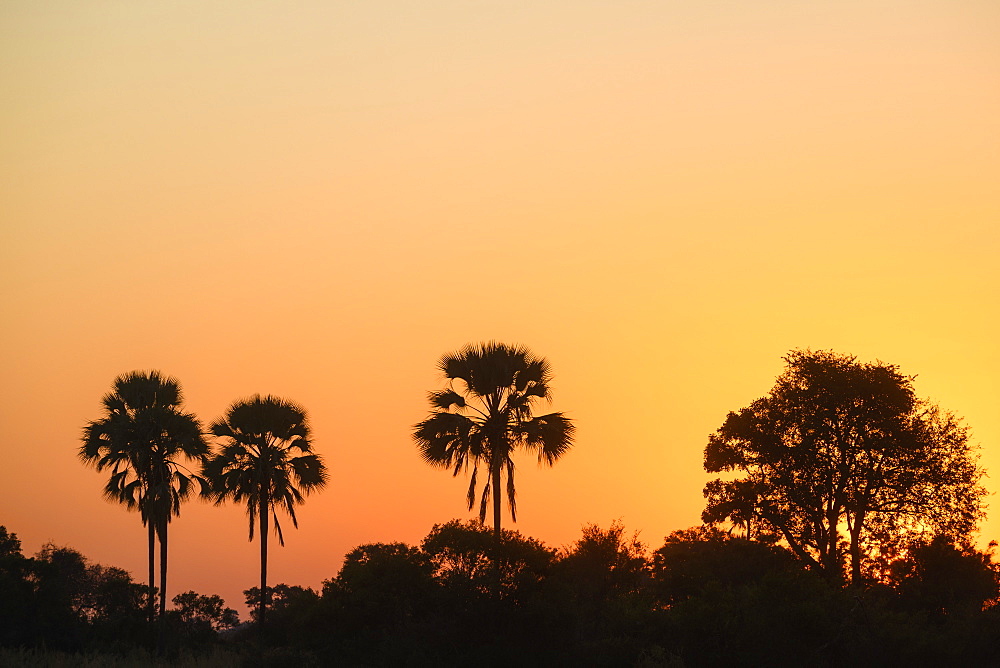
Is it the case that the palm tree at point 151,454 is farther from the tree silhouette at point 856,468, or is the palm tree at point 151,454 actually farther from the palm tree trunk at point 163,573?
the tree silhouette at point 856,468

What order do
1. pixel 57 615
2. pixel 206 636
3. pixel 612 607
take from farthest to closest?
1. pixel 206 636
2. pixel 57 615
3. pixel 612 607

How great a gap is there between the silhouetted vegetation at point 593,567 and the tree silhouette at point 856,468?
9 centimetres

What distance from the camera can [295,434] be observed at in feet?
202

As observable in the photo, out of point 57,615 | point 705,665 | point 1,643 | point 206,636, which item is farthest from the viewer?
point 206,636

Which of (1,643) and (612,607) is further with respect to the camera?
(1,643)

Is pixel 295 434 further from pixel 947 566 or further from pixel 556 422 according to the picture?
pixel 947 566

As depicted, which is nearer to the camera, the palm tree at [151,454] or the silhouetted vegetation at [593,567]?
the silhouetted vegetation at [593,567]

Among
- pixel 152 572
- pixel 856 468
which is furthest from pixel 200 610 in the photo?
pixel 856 468

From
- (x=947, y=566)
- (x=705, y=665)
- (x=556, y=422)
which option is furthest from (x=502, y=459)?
(x=947, y=566)

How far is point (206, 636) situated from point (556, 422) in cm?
2176

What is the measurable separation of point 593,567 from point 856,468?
12.2 m

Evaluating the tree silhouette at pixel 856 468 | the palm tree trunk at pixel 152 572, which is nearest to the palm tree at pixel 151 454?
the palm tree trunk at pixel 152 572

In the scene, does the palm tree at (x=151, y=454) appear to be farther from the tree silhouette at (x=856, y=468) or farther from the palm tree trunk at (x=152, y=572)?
the tree silhouette at (x=856, y=468)

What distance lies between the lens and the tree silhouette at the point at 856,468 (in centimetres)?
5200
